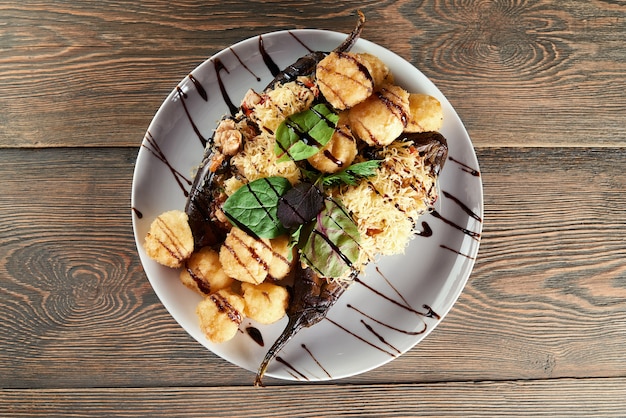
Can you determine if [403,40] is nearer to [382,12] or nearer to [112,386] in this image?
[382,12]

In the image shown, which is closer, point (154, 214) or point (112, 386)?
point (154, 214)

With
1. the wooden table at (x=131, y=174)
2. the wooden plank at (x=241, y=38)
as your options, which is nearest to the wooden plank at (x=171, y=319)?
the wooden table at (x=131, y=174)

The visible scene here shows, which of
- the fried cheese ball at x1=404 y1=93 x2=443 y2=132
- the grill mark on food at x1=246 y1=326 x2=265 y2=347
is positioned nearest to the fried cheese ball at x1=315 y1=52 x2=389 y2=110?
the fried cheese ball at x1=404 y1=93 x2=443 y2=132

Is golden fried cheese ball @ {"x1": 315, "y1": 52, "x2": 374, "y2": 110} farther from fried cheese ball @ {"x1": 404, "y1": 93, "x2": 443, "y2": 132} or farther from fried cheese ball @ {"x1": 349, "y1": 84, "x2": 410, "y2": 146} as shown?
fried cheese ball @ {"x1": 404, "y1": 93, "x2": 443, "y2": 132}

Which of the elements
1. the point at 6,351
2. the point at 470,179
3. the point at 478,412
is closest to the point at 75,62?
the point at 6,351

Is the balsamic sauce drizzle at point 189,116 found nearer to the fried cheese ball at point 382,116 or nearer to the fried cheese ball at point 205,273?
the fried cheese ball at point 205,273

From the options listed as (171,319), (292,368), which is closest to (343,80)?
(292,368)
